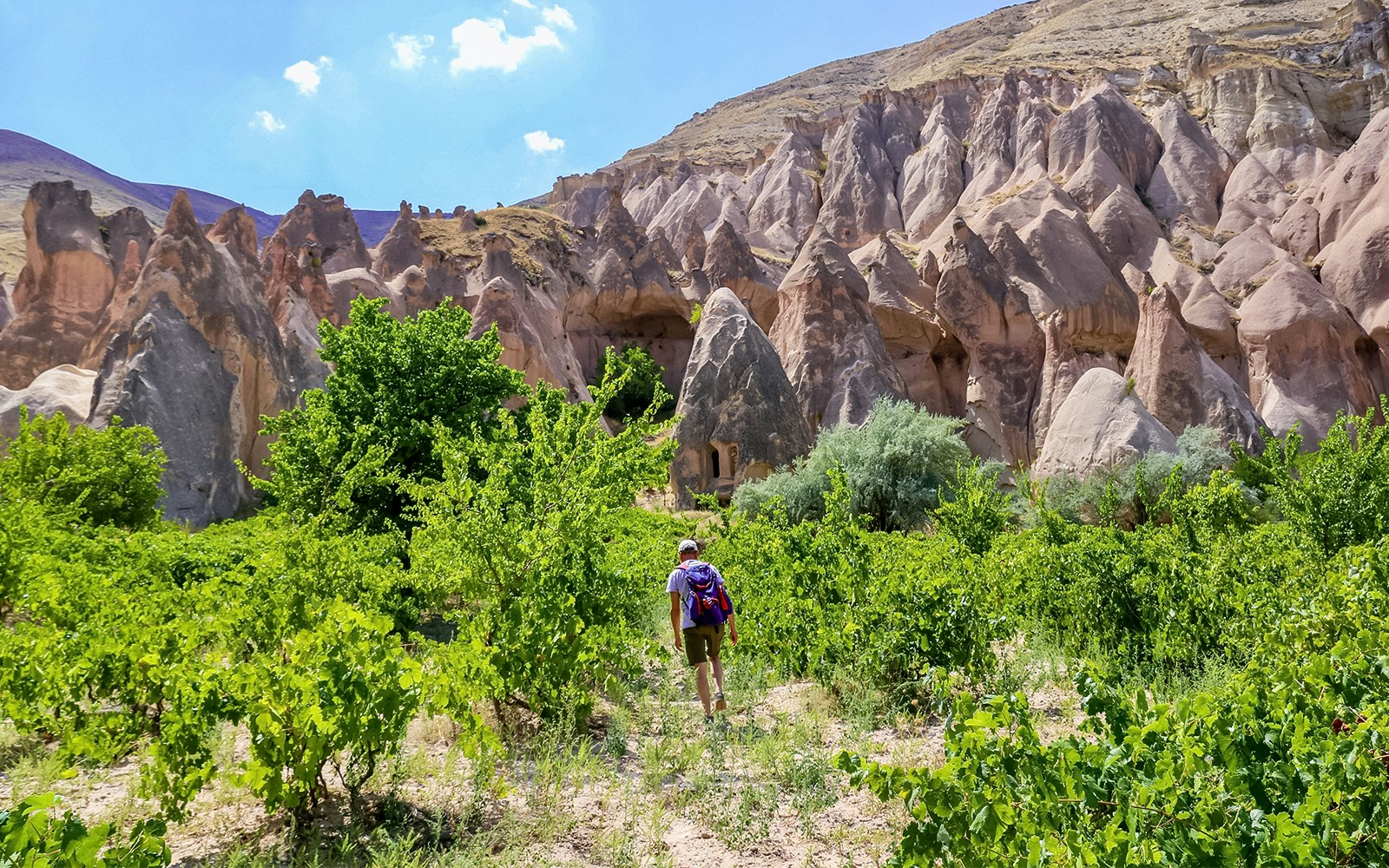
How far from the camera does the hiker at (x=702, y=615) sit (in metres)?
5.96

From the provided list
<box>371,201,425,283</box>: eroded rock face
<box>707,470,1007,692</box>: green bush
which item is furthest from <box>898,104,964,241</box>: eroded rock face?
<box>707,470,1007,692</box>: green bush

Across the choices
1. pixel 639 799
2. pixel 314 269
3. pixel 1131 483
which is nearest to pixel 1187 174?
pixel 1131 483

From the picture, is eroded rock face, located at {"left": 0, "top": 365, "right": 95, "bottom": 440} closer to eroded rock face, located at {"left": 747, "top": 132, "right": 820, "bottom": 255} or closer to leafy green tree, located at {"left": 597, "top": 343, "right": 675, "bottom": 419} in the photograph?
leafy green tree, located at {"left": 597, "top": 343, "right": 675, "bottom": 419}

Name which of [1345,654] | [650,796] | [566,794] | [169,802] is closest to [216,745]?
[169,802]

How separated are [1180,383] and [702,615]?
24.1 metres

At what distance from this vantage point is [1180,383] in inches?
973

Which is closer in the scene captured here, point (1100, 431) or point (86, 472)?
point (86, 472)

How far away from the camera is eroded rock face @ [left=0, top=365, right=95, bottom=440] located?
18.6 m

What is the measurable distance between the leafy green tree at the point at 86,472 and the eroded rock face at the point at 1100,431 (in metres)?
19.0

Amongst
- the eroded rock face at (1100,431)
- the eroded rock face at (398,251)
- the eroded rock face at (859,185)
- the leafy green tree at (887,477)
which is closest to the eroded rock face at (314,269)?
the eroded rock face at (398,251)

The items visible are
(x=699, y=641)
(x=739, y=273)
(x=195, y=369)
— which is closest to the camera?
(x=699, y=641)

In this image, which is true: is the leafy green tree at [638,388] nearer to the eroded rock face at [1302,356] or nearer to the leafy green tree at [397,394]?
the leafy green tree at [397,394]

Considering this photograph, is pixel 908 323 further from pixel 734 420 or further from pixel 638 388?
pixel 734 420

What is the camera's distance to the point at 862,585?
6.77 metres
